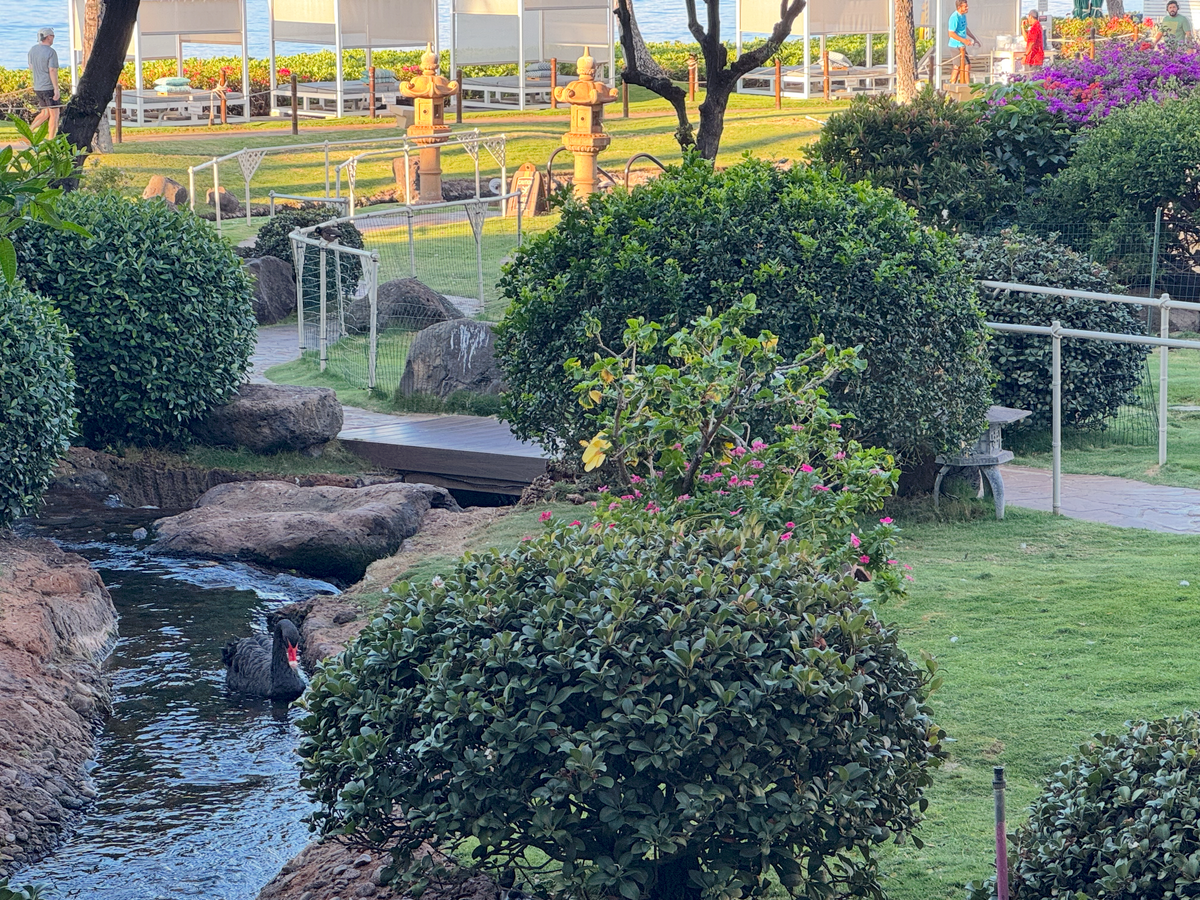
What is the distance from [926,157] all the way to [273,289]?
835cm

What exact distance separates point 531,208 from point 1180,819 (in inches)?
799

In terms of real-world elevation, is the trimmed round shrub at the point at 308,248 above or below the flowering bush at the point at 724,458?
above

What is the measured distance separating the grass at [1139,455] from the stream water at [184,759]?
19.0 feet

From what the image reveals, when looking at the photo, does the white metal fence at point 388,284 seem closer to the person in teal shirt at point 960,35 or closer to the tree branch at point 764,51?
the tree branch at point 764,51

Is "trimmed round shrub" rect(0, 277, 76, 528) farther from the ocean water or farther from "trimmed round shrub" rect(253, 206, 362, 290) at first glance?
the ocean water

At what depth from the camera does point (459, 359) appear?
13.8 meters

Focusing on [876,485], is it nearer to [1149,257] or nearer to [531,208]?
[1149,257]

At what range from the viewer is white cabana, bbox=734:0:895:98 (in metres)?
32.9

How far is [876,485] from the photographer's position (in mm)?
5660

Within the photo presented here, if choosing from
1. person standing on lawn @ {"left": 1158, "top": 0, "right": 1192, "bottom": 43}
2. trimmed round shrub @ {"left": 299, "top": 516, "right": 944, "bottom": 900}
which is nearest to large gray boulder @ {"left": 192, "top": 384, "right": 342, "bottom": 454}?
trimmed round shrub @ {"left": 299, "top": 516, "right": 944, "bottom": 900}

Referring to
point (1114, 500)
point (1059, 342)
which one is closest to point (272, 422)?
point (1059, 342)

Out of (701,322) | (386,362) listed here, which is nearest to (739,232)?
(701,322)

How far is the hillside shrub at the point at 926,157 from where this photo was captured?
16234 millimetres

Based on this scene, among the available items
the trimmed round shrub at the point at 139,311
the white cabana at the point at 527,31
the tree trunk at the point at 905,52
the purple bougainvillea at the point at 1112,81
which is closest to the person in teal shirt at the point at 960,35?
the tree trunk at the point at 905,52
